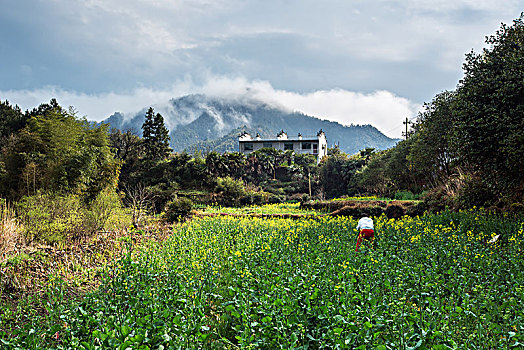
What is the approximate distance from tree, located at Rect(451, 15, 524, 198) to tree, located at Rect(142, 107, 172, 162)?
2289 cm

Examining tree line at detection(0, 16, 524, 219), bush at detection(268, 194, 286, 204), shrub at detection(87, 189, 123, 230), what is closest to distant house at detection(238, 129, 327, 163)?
tree line at detection(0, 16, 524, 219)

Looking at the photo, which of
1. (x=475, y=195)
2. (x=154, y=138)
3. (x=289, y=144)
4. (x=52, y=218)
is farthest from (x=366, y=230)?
(x=289, y=144)

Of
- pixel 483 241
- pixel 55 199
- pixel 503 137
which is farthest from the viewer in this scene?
pixel 55 199

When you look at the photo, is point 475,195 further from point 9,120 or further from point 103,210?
point 9,120

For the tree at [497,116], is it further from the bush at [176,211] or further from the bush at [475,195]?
the bush at [176,211]

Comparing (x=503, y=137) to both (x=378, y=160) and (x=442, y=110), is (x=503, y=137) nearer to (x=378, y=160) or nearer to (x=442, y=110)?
(x=442, y=110)

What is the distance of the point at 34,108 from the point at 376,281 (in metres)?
31.6

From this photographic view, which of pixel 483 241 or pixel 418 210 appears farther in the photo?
pixel 418 210

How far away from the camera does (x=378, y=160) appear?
21.6 m

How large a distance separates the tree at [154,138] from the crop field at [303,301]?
21229mm

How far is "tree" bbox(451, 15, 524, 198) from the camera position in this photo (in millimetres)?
7879

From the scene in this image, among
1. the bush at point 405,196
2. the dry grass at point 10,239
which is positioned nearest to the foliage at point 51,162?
the dry grass at point 10,239

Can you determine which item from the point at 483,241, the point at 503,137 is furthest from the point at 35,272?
the point at 503,137

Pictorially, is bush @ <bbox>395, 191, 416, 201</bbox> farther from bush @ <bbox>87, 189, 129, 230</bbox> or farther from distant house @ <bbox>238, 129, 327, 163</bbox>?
distant house @ <bbox>238, 129, 327, 163</bbox>
